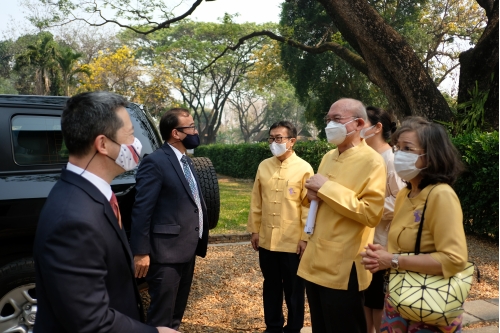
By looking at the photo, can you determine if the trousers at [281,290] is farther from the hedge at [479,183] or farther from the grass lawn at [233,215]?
the grass lawn at [233,215]

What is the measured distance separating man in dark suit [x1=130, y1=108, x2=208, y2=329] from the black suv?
0.49 m

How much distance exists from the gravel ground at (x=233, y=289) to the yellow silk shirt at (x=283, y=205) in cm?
97

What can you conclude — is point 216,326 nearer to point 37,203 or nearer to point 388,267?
point 37,203

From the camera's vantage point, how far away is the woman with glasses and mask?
3.47 m

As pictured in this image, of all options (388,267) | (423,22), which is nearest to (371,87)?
(423,22)

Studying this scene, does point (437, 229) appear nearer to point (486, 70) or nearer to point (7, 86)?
point (486, 70)

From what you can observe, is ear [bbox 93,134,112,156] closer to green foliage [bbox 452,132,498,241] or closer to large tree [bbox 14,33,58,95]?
green foliage [bbox 452,132,498,241]

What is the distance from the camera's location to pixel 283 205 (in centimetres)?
411

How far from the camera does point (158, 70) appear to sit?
35719mm

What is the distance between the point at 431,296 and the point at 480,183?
612cm

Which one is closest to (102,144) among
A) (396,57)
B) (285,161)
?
(285,161)

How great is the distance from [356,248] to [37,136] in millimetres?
2766

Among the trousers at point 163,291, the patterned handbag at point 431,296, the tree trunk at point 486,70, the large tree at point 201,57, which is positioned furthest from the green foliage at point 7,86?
the patterned handbag at point 431,296

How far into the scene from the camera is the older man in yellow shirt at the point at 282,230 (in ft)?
13.2
